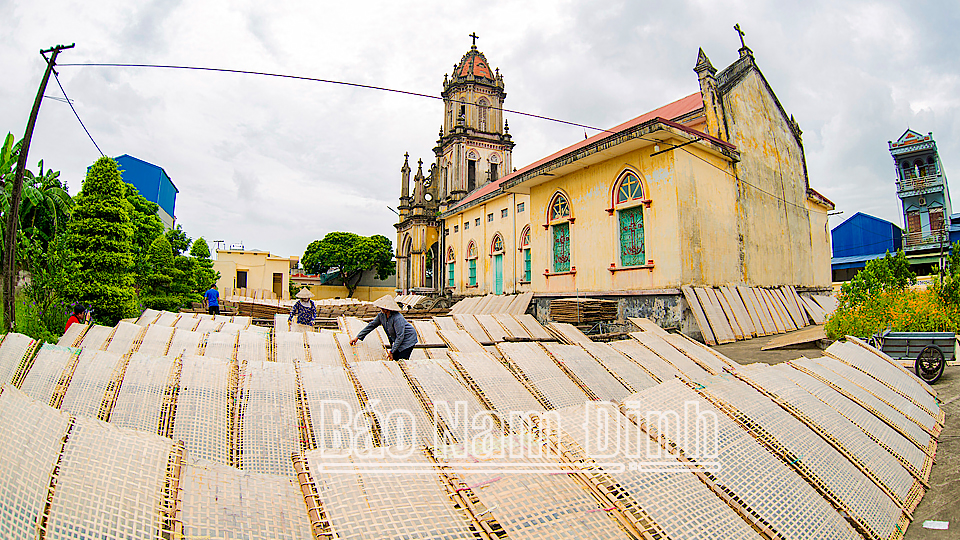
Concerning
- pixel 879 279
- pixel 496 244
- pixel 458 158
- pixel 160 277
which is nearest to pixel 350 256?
pixel 458 158

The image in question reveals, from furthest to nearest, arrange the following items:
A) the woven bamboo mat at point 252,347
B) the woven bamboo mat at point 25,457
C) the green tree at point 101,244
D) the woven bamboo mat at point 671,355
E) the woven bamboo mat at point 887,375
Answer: the green tree at point 101,244, the woven bamboo mat at point 252,347, the woven bamboo mat at point 671,355, the woven bamboo mat at point 887,375, the woven bamboo mat at point 25,457

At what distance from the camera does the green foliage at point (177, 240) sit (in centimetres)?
1770

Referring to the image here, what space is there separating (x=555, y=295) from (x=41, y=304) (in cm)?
1323

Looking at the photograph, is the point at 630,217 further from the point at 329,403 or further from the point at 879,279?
the point at 329,403

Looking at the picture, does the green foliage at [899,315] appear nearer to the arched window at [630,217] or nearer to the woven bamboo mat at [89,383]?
the arched window at [630,217]

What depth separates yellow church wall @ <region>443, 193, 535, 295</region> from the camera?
18219 mm

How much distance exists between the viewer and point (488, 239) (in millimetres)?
20672

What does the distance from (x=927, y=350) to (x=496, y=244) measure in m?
15.2

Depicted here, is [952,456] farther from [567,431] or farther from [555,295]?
[555,295]

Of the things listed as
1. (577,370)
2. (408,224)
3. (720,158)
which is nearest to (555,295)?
(720,158)

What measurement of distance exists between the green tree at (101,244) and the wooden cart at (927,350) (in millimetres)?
14356

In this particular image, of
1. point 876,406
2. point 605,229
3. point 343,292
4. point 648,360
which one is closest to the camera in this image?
point 876,406

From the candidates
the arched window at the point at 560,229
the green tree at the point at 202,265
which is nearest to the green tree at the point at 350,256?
the green tree at the point at 202,265

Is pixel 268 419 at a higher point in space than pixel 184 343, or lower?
lower
